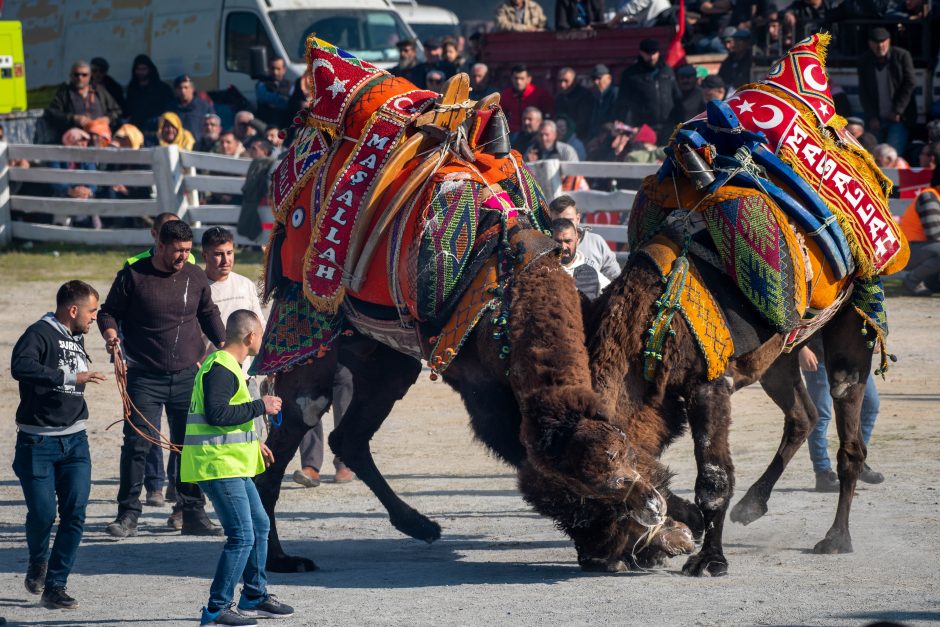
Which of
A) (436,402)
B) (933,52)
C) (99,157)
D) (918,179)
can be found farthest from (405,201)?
(99,157)

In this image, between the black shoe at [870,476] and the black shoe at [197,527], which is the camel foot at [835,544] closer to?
the black shoe at [870,476]

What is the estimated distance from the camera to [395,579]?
→ 6.49 metres

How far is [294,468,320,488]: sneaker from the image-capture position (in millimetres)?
8727

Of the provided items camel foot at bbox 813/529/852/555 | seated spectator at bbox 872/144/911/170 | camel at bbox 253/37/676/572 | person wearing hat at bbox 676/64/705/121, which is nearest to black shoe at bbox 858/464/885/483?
camel foot at bbox 813/529/852/555

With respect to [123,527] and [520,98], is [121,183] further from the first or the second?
[123,527]

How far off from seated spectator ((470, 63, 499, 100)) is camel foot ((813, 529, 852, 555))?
11141 millimetres

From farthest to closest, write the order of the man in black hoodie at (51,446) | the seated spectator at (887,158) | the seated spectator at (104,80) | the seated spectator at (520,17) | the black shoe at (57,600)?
the seated spectator at (104,80) → the seated spectator at (520,17) → the seated spectator at (887,158) → the man in black hoodie at (51,446) → the black shoe at (57,600)

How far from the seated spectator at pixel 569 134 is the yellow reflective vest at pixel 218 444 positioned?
34.7 feet

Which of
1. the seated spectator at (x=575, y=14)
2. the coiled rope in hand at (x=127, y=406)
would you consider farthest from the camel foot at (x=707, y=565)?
the seated spectator at (x=575, y=14)

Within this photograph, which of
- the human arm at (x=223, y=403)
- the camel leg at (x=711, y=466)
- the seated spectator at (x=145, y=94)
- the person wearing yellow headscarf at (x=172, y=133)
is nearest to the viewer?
the human arm at (x=223, y=403)

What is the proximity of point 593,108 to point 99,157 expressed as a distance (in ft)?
20.6

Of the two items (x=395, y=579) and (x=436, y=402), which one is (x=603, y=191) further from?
(x=395, y=579)

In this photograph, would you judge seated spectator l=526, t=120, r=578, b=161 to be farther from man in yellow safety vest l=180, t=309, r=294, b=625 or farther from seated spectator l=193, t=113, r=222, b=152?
man in yellow safety vest l=180, t=309, r=294, b=625

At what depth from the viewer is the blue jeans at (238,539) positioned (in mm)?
5668
